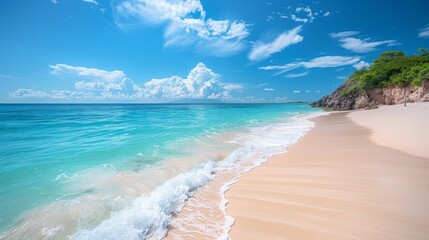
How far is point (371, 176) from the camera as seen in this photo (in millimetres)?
4852

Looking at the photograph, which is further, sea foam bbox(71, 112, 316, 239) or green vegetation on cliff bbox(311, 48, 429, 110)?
green vegetation on cliff bbox(311, 48, 429, 110)

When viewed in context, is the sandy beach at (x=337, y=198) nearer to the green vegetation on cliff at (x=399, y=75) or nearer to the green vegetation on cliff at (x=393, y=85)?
the green vegetation on cliff at (x=393, y=85)

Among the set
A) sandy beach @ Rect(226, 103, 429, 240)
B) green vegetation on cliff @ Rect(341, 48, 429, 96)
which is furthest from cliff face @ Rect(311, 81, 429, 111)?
sandy beach @ Rect(226, 103, 429, 240)

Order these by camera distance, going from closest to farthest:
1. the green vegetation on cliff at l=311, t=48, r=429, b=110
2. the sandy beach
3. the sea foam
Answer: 1. the sandy beach
2. the sea foam
3. the green vegetation on cliff at l=311, t=48, r=429, b=110

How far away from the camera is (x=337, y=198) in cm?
388

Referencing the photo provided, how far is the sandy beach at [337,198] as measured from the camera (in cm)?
292

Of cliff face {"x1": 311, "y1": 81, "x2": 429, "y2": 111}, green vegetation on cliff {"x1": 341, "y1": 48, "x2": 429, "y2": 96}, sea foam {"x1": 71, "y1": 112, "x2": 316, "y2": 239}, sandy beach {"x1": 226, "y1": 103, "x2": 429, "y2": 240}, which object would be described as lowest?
sea foam {"x1": 71, "y1": 112, "x2": 316, "y2": 239}

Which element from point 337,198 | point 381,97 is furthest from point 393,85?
point 337,198

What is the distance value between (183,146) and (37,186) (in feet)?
20.2

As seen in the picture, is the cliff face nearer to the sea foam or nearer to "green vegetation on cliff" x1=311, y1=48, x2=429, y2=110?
"green vegetation on cliff" x1=311, y1=48, x2=429, y2=110

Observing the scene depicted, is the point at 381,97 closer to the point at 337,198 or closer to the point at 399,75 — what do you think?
the point at 399,75

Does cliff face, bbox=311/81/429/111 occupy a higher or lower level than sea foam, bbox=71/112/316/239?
higher

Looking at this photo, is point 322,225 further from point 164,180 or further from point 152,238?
point 164,180

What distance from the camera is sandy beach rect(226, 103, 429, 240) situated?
2.92 m
